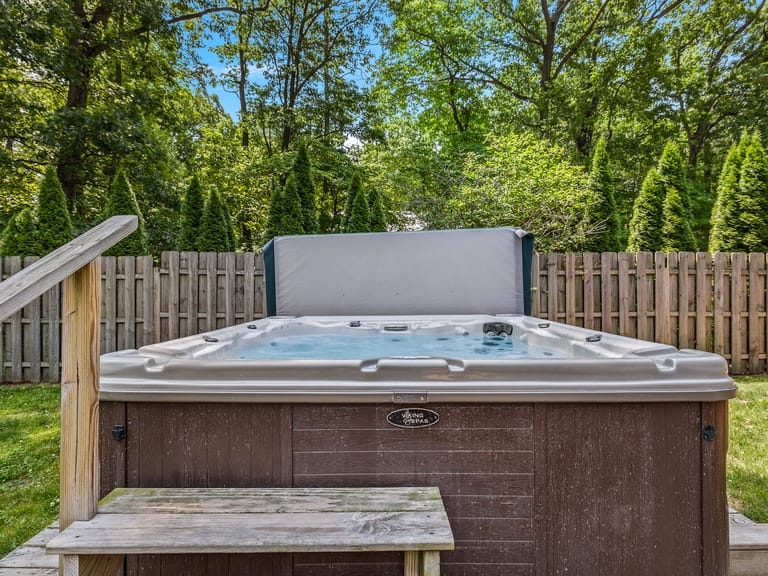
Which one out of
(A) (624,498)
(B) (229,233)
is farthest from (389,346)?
(B) (229,233)

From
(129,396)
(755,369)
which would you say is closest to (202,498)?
(129,396)

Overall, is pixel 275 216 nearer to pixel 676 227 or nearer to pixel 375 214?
pixel 375 214

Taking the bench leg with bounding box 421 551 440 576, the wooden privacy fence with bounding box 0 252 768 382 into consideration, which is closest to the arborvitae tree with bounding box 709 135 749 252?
the wooden privacy fence with bounding box 0 252 768 382

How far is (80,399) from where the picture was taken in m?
1.02

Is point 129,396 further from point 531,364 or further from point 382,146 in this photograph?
point 382,146

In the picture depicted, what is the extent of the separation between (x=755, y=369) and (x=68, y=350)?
565 cm

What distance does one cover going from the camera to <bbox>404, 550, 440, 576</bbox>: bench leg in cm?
87

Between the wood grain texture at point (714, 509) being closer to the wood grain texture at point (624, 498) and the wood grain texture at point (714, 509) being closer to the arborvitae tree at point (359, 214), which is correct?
the wood grain texture at point (624, 498)

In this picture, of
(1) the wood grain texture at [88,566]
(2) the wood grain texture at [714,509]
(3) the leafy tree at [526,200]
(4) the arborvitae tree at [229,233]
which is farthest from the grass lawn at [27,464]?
(3) the leafy tree at [526,200]

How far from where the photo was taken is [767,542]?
1.41m

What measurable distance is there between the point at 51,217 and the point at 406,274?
4170 mm

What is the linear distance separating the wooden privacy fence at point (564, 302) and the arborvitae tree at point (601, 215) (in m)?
1.83

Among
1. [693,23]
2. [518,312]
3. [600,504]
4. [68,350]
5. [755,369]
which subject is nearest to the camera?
[68,350]

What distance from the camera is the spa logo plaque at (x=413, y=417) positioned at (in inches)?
45.7
